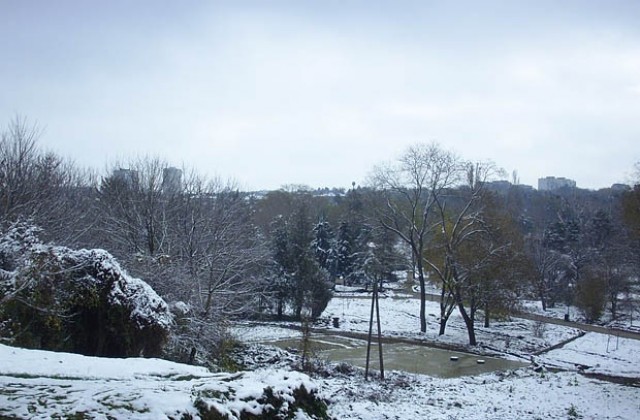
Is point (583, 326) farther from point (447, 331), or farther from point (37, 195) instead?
point (37, 195)

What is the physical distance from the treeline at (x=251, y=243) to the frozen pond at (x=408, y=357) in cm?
294

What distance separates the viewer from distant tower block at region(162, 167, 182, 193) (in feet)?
88.2

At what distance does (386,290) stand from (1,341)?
4166 cm

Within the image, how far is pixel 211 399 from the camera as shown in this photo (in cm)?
537

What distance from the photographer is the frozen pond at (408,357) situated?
67.0ft

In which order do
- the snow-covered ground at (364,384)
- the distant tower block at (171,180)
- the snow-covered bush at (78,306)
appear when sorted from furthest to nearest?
the distant tower block at (171,180), the snow-covered bush at (78,306), the snow-covered ground at (364,384)

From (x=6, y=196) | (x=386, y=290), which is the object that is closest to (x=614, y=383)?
(x=6, y=196)

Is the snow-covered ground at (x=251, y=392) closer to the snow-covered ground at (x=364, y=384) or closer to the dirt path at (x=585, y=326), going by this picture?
the snow-covered ground at (x=364, y=384)

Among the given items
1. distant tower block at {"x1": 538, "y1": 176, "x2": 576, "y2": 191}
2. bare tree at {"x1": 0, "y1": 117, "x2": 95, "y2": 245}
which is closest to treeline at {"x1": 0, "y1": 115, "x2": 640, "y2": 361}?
bare tree at {"x1": 0, "y1": 117, "x2": 95, "y2": 245}

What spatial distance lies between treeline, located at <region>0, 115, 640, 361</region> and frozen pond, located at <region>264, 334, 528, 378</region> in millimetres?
2937

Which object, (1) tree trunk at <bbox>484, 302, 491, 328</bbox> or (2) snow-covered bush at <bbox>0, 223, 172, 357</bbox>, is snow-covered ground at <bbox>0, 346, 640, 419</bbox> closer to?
(2) snow-covered bush at <bbox>0, 223, 172, 357</bbox>

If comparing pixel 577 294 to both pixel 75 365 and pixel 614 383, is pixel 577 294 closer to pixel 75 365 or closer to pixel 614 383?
pixel 614 383

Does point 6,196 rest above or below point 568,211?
below

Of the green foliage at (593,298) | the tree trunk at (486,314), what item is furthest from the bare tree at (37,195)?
the green foliage at (593,298)
